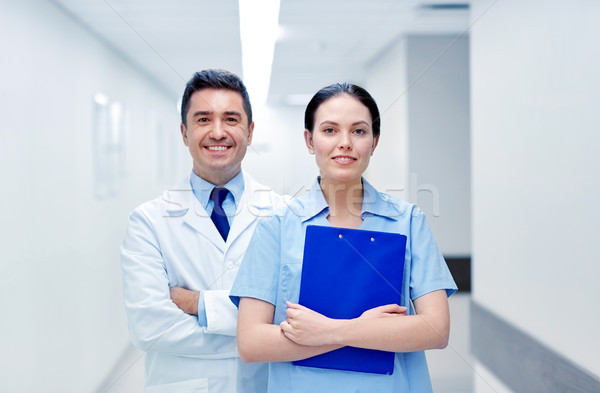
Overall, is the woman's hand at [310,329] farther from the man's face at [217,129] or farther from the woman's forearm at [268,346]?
the man's face at [217,129]

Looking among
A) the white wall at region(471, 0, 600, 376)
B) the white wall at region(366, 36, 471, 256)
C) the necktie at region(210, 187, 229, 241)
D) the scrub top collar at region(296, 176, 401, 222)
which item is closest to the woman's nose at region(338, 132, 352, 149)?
the scrub top collar at region(296, 176, 401, 222)

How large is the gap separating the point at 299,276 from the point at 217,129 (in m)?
0.45

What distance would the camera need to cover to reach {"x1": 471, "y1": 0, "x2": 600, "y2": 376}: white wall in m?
2.07

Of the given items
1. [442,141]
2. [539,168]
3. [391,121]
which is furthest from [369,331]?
[442,141]

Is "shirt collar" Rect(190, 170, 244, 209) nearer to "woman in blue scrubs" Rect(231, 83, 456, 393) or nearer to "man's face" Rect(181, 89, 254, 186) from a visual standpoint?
"man's face" Rect(181, 89, 254, 186)

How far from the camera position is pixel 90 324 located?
248cm

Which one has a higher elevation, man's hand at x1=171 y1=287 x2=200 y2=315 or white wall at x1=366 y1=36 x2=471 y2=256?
white wall at x1=366 y1=36 x2=471 y2=256

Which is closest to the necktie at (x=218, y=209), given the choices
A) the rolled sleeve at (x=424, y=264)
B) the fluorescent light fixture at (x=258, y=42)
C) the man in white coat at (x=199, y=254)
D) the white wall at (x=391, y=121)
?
the man in white coat at (x=199, y=254)

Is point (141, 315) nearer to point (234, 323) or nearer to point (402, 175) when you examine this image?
point (234, 323)

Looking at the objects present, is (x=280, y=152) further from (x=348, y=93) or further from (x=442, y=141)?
(x=442, y=141)

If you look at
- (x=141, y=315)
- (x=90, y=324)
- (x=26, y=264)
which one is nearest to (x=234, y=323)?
(x=141, y=315)

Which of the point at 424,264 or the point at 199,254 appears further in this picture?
the point at 199,254

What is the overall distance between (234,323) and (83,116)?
178 centimetres

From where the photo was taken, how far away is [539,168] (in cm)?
246
